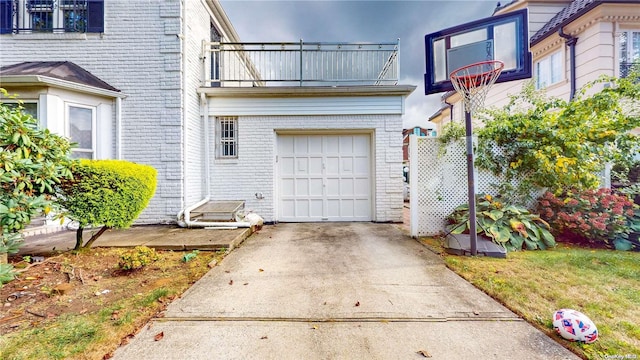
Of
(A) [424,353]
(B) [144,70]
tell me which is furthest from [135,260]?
(B) [144,70]

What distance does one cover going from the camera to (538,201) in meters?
4.55

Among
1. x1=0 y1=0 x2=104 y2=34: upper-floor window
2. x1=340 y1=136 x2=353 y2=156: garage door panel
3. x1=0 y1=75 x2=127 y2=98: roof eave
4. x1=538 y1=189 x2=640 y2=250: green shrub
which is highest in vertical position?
x1=0 y1=0 x2=104 y2=34: upper-floor window

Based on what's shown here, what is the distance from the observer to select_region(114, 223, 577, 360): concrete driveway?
1.71 metres

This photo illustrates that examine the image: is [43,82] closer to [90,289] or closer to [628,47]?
[90,289]

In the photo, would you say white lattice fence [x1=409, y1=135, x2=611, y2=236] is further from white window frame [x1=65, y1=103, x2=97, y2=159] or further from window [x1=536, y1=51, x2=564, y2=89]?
white window frame [x1=65, y1=103, x2=97, y2=159]

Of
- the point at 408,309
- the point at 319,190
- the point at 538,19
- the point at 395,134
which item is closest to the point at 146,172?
the point at 319,190

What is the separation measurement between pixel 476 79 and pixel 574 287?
2862 millimetres

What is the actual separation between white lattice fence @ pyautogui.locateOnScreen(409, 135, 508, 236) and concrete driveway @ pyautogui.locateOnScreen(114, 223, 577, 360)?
151 centimetres

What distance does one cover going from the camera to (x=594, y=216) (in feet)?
13.5

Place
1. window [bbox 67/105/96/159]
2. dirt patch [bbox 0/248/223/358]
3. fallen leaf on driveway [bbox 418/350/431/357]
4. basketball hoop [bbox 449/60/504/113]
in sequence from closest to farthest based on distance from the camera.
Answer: fallen leaf on driveway [bbox 418/350/431/357]
dirt patch [bbox 0/248/223/358]
basketball hoop [bbox 449/60/504/113]
window [bbox 67/105/96/159]

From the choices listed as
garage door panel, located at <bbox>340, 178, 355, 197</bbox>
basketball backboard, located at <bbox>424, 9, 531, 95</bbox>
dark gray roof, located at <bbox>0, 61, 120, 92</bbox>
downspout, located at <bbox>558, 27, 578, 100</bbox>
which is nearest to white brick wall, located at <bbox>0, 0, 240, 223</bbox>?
dark gray roof, located at <bbox>0, 61, 120, 92</bbox>

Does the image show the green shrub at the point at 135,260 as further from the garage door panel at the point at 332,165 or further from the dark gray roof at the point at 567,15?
the dark gray roof at the point at 567,15

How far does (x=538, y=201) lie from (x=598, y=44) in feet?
16.4

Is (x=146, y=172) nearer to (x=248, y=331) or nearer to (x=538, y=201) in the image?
(x=248, y=331)
